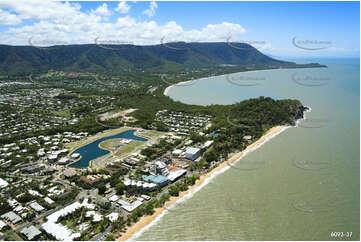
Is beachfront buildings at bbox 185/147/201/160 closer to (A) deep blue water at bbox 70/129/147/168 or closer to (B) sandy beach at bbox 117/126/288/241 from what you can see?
(B) sandy beach at bbox 117/126/288/241

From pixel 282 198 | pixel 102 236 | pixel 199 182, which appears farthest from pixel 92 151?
pixel 282 198

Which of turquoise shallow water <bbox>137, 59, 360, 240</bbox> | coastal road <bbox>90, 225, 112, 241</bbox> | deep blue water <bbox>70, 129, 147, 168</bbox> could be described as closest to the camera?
coastal road <bbox>90, 225, 112, 241</bbox>

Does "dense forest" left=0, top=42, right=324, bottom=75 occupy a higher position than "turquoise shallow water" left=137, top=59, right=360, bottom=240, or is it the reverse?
"dense forest" left=0, top=42, right=324, bottom=75

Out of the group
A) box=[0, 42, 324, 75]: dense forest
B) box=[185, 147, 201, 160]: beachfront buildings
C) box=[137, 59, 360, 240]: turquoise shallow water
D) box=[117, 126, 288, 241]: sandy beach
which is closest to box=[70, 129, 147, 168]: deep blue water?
box=[185, 147, 201, 160]: beachfront buildings

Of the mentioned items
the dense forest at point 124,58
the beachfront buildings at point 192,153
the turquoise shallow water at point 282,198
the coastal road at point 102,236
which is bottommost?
the coastal road at point 102,236

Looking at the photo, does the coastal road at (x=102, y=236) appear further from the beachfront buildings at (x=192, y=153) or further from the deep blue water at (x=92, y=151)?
the beachfront buildings at (x=192, y=153)

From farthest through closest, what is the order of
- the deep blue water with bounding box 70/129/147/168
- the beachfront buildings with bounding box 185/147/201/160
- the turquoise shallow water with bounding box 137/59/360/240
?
the deep blue water with bounding box 70/129/147/168 → the beachfront buildings with bounding box 185/147/201/160 → the turquoise shallow water with bounding box 137/59/360/240

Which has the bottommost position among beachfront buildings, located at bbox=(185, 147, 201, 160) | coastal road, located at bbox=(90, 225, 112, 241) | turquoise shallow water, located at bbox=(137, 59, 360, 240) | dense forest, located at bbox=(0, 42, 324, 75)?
coastal road, located at bbox=(90, 225, 112, 241)

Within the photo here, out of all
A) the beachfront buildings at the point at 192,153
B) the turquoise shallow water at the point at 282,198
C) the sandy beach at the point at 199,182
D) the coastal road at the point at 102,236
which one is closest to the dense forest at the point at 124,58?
the sandy beach at the point at 199,182

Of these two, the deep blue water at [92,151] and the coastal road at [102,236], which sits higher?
the deep blue water at [92,151]

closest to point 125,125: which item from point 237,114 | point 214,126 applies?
point 214,126
